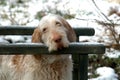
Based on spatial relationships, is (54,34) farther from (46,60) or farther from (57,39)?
(46,60)

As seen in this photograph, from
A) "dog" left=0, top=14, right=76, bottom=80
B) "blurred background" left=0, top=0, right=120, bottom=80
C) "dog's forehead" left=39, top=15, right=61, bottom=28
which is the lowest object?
"blurred background" left=0, top=0, right=120, bottom=80

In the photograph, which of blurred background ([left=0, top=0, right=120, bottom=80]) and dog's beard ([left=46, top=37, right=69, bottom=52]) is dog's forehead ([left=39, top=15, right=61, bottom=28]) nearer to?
dog's beard ([left=46, top=37, right=69, bottom=52])

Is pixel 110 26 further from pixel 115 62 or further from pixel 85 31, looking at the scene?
pixel 85 31

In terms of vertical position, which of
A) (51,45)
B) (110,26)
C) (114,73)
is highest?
(51,45)

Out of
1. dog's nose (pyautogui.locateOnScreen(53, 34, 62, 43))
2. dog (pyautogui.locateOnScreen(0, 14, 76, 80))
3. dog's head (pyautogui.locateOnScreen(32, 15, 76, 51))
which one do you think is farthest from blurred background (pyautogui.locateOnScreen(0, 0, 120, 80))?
dog's nose (pyautogui.locateOnScreen(53, 34, 62, 43))

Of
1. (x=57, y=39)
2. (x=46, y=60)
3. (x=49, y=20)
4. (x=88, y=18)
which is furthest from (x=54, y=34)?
(x=88, y=18)

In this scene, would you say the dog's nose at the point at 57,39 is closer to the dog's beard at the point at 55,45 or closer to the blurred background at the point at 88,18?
the dog's beard at the point at 55,45

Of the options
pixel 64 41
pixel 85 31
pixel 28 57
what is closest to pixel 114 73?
pixel 85 31

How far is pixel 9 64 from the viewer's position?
529 cm

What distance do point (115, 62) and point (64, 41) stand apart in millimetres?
3561

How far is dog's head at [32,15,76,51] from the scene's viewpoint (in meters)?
4.13

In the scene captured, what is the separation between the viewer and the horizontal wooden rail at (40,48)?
Result: 3957 millimetres

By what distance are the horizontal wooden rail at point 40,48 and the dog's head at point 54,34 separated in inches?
2.3

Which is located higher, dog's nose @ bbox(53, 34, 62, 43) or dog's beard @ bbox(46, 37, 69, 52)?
dog's nose @ bbox(53, 34, 62, 43)
